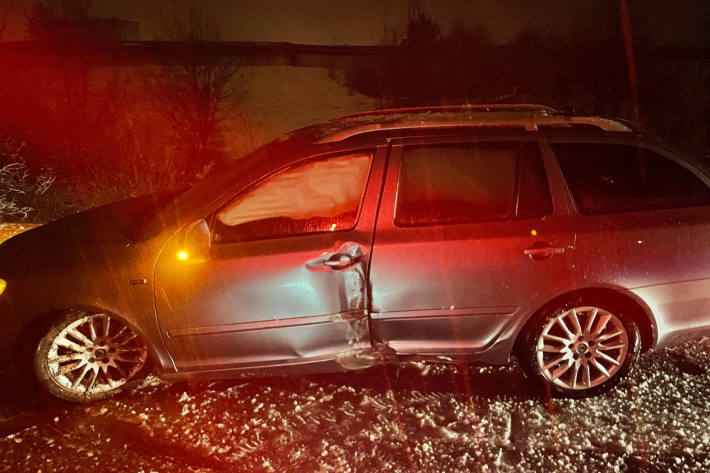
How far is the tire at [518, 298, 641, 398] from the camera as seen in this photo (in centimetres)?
304

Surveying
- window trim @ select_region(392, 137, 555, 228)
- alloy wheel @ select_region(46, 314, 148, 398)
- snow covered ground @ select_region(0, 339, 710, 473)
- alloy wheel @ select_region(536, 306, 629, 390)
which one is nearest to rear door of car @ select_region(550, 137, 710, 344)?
window trim @ select_region(392, 137, 555, 228)

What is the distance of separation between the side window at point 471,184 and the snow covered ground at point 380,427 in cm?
111

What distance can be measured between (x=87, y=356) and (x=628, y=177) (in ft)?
10.8

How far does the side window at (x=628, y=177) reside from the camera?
2967 mm

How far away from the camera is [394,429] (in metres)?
2.87

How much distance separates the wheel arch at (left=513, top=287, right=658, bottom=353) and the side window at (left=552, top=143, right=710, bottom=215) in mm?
476

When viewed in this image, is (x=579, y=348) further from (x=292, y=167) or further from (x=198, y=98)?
(x=198, y=98)

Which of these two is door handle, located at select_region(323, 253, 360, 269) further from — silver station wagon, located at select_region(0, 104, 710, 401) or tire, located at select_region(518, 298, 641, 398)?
tire, located at select_region(518, 298, 641, 398)

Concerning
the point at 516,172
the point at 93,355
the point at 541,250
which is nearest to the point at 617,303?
the point at 541,250

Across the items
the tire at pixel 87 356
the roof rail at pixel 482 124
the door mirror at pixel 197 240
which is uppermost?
the roof rail at pixel 482 124

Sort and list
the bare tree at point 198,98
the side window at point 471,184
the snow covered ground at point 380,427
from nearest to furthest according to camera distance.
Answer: the snow covered ground at point 380,427 < the side window at point 471,184 < the bare tree at point 198,98

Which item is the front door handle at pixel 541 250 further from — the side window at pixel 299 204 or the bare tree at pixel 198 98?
the bare tree at pixel 198 98

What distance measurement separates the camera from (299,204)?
3.09 m

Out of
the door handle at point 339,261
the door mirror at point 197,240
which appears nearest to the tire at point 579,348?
the door handle at point 339,261
